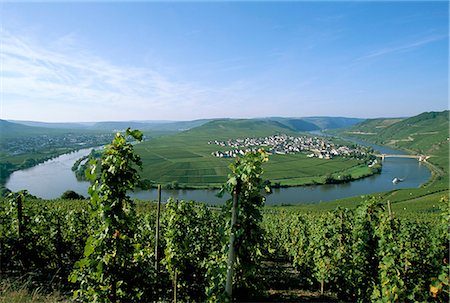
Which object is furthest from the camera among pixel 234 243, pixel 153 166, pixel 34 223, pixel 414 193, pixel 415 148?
pixel 415 148

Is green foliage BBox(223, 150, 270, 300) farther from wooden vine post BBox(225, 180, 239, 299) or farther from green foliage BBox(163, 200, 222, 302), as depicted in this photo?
green foliage BBox(163, 200, 222, 302)

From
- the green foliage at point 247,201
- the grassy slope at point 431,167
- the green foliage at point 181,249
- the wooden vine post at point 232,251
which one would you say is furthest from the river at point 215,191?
the wooden vine post at point 232,251

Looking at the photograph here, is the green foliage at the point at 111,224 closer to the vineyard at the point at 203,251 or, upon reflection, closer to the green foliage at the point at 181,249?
the vineyard at the point at 203,251

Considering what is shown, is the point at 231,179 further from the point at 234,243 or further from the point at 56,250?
the point at 56,250

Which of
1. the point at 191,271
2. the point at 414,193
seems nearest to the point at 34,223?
the point at 191,271

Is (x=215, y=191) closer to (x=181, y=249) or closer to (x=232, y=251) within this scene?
(x=181, y=249)

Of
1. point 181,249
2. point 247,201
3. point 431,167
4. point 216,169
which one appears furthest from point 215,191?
point 431,167
